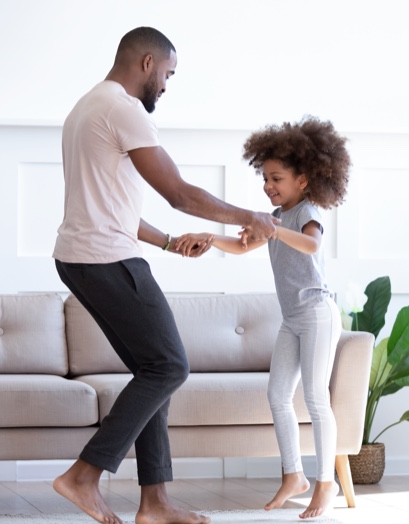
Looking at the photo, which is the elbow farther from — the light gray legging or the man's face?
the light gray legging

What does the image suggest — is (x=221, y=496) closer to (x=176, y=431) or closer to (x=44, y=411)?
(x=176, y=431)

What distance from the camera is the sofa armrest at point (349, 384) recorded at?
127 inches

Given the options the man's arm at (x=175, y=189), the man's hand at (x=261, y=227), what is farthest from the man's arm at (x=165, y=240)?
the man's arm at (x=175, y=189)

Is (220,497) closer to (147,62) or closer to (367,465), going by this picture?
(367,465)

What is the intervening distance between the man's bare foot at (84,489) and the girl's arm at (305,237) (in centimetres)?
86

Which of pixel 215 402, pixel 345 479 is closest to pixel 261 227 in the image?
pixel 215 402

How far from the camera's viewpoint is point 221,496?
3510 millimetres

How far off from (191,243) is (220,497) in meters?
1.11

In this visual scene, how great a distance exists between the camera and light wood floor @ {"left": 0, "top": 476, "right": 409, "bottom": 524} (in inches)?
124

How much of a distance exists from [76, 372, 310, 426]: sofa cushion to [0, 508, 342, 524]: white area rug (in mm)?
303

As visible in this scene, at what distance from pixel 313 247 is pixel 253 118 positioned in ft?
4.67

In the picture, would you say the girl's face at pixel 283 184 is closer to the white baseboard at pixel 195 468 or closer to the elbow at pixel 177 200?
the elbow at pixel 177 200

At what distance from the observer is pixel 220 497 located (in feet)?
11.4

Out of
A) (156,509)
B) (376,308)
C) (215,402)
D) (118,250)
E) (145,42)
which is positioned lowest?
(156,509)
